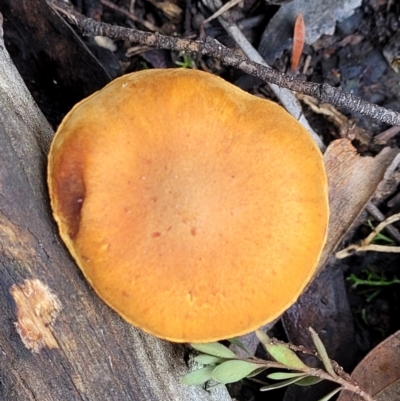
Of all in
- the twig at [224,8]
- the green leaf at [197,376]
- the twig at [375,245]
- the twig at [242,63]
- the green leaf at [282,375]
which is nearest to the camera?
the green leaf at [197,376]

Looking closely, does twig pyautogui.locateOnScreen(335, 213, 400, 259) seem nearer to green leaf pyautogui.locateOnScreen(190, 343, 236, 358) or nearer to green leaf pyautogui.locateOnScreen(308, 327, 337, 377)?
green leaf pyautogui.locateOnScreen(308, 327, 337, 377)

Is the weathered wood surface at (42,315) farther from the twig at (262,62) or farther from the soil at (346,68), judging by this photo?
the twig at (262,62)

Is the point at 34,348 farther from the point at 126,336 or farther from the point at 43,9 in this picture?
the point at 43,9

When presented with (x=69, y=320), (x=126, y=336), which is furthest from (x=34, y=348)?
(x=126, y=336)

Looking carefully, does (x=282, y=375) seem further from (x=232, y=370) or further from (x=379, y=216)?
(x=379, y=216)

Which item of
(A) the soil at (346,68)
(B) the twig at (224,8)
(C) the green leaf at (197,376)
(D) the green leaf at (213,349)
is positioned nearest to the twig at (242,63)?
(A) the soil at (346,68)

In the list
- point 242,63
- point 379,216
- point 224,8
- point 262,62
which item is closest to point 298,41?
point 262,62

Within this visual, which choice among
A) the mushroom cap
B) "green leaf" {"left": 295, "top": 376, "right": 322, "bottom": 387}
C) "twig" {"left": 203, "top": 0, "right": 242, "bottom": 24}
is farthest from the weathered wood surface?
"twig" {"left": 203, "top": 0, "right": 242, "bottom": 24}
